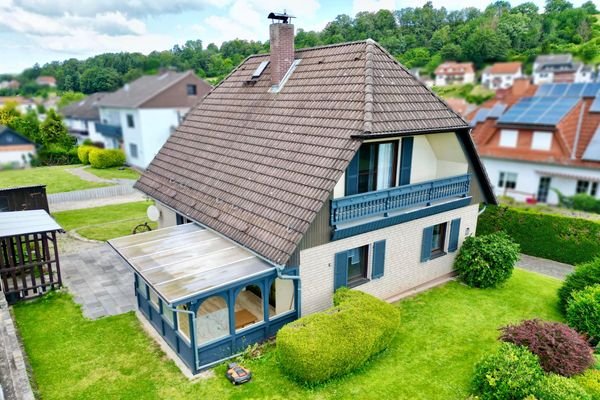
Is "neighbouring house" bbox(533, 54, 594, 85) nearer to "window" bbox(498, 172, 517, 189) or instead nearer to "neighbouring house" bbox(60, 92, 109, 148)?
"window" bbox(498, 172, 517, 189)

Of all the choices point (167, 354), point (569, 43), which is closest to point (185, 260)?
point (167, 354)

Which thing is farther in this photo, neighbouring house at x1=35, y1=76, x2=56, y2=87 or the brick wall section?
neighbouring house at x1=35, y1=76, x2=56, y2=87

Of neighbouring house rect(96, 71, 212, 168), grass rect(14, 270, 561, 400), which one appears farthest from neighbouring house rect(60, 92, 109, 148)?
grass rect(14, 270, 561, 400)

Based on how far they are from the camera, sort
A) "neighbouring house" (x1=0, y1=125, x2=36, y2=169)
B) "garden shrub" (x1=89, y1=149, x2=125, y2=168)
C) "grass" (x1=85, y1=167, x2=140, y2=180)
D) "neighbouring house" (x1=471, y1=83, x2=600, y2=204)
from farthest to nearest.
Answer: "garden shrub" (x1=89, y1=149, x2=125, y2=168) → "grass" (x1=85, y1=167, x2=140, y2=180) → "neighbouring house" (x1=471, y1=83, x2=600, y2=204) → "neighbouring house" (x1=0, y1=125, x2=36, y2=169)

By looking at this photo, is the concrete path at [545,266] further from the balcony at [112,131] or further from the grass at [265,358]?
the balcony at [112,131]

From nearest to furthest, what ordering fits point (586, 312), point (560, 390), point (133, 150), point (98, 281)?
point (560, 390)
point (586, 312)
point (98, 281)
point (133, 150)

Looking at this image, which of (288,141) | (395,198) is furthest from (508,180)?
(288,141)

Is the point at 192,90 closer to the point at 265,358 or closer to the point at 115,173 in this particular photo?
the point at 115,173
